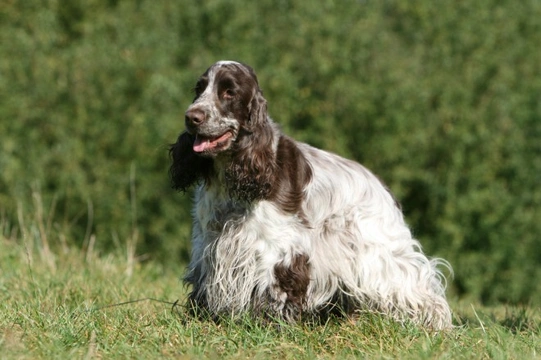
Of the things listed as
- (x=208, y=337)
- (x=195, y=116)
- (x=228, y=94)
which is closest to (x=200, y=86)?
→ (x=228, y=94)

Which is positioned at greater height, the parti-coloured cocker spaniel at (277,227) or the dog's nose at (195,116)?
the dog's nose at (195,116)

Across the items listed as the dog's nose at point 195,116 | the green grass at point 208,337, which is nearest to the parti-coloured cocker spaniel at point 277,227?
the dog's nose at point 195,116

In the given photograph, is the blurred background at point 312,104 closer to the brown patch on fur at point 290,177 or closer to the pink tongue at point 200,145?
the brown patch on fur at point 290,177

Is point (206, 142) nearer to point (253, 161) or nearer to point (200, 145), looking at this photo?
point (200, 145)

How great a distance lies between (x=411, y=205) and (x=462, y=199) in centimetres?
111

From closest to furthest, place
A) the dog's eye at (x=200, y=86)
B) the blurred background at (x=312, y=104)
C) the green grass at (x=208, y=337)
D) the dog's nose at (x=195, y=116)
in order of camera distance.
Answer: the green grass at (x=208, y=337)
the dog's nose at (x=195, y=116)
the dog's eye at (x=200, y=86)
the blurred background at (x=312, y=104)

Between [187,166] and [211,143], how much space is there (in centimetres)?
37

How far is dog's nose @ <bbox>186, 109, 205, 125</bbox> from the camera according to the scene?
5.33 m

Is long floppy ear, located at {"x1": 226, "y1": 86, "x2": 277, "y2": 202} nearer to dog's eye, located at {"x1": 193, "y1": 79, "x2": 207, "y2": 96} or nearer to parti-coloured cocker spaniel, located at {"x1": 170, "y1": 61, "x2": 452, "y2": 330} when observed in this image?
parti-coloured cocker spaniel, located at {"x1": 170, "y1": 61, "x2": 452, "y2": 330}

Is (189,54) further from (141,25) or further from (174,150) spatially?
(174,150)

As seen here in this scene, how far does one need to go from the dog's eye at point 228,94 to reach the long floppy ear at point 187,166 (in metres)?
0.40

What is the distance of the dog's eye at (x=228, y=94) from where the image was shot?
552 centimetres

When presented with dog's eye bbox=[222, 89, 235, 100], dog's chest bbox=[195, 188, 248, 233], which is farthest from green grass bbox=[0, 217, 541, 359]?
dog's eye bbox=[222, 89, 235, 100]

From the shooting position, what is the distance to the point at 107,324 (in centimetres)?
510
